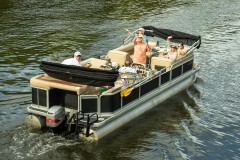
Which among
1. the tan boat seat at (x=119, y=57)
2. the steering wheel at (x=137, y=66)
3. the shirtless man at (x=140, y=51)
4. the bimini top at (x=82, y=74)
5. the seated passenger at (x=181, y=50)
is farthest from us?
the seated passenger at (x=181, y=50)

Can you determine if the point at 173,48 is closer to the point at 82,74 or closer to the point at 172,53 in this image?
the point at 172,53

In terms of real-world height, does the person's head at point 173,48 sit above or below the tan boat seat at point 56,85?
above

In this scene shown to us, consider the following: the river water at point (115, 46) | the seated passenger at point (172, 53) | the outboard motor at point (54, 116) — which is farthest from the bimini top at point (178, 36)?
the outboard motor at point (54, 116)

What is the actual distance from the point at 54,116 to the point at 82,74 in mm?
1499

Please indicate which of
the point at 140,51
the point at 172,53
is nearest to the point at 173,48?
the point at 172,53

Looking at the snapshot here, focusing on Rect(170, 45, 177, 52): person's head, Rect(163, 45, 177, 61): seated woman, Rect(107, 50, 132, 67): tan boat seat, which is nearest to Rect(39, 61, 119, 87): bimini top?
Rect(107, 50, 132, 67): tan boat seat

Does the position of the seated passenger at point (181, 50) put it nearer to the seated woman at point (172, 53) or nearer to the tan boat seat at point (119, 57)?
the seated woman at point (172, 53)

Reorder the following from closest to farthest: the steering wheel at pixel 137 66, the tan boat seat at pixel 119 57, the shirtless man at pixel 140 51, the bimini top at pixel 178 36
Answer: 1. the steering wheel at pixel 137 66
2. the tan boat seat at pixel 119 57
3. the shirtless man at pixel 140 51
4. the bimini top at pixel 178 36

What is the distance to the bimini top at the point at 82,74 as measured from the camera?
1230 centimetres

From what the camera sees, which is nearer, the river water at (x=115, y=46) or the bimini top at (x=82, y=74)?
the bimini top at (x=82, y=74)

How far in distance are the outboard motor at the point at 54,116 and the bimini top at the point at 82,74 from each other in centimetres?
92

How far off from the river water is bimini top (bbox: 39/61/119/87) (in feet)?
5.89

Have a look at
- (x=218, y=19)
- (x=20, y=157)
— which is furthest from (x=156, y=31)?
(x=218, y=19)

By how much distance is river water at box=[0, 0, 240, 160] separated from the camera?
12727mm
